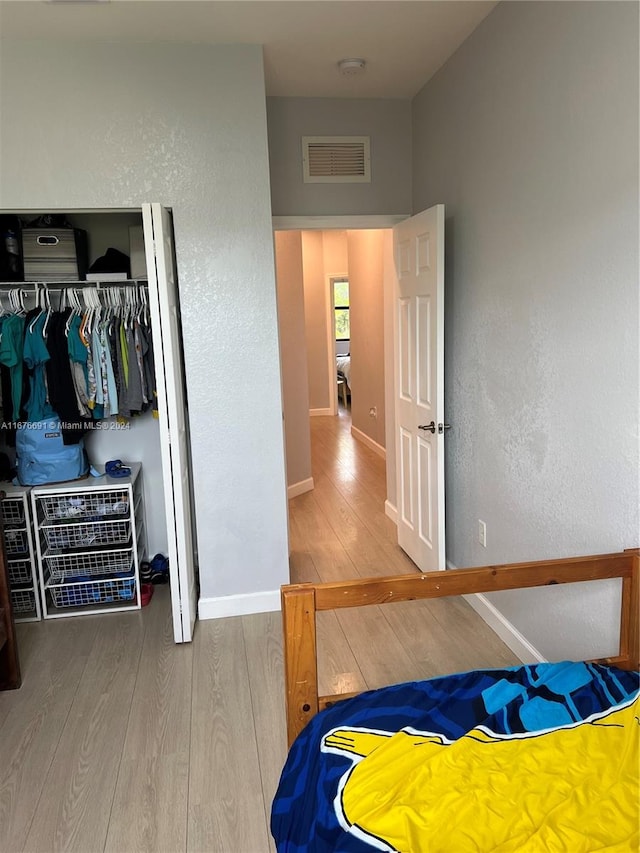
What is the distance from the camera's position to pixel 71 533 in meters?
3.30

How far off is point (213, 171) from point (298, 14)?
0.74 metres

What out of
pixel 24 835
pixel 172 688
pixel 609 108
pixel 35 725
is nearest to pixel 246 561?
pixel 172 688

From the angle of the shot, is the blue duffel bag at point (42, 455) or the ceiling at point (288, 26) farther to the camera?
the blue duffel bag at point (42, 455)

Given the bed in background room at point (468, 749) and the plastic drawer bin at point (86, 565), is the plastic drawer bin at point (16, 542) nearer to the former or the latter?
the plastic drawer bin at point (86, 565)

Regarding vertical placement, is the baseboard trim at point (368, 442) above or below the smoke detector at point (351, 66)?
below

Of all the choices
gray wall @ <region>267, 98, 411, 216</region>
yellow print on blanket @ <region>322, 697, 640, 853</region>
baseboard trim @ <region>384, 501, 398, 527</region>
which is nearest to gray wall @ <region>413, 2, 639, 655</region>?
gray wall @ <region>267, 98, 411, 216</region>

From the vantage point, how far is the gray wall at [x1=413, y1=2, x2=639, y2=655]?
198 cm

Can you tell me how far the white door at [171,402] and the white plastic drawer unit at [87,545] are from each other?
1.42ft

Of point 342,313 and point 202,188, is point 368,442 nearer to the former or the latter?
point 202,188

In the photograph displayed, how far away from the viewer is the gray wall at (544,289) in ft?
6.48

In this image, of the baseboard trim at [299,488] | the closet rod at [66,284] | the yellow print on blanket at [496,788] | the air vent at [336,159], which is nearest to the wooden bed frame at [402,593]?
the yellow print on blanket at [496,788]

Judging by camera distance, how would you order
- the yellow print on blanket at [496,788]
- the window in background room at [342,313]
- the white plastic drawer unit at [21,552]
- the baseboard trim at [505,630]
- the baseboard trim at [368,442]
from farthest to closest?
the window in background room at [342,313] → the baseboard trim at [368,442] → the white plastic drawer unit at [21,552] → the baseboard trim at [505,630] → the yellow print on blanket at [496,788]

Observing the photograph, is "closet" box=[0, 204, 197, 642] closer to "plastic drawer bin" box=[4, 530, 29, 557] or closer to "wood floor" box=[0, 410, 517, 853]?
"plastic drawer bin" box=[4, 530, 29, 557]

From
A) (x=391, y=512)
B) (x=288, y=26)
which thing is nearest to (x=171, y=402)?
(x=288, y=26)
